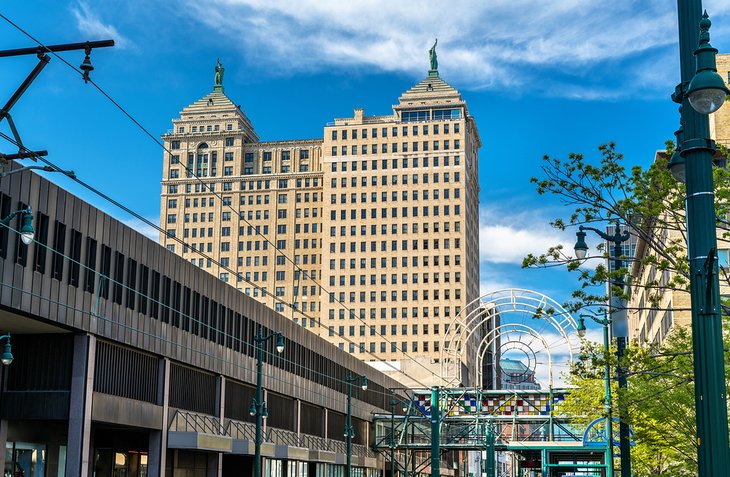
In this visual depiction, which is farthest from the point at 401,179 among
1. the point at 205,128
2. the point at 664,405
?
the point at 664,405

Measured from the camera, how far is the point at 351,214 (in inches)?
6816

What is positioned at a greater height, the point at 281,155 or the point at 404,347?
the point at 281,155

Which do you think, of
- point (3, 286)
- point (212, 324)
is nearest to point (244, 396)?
point (212, 324)

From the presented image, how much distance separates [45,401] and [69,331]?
293 cm

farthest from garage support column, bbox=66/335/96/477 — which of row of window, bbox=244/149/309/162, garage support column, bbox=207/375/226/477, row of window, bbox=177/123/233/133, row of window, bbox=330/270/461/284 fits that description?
row of window, bbox=177/123/233/133

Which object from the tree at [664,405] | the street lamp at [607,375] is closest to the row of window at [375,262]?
the street lamp at [607,375]

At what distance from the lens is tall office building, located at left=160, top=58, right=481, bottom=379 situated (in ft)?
550

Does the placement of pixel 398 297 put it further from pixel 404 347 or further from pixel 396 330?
pixel 404 347

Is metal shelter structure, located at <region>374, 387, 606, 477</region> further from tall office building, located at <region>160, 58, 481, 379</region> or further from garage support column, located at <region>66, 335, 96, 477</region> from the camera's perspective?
tall office building, located at <region>160, 58, 481, 379</region>

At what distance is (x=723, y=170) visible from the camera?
22.8m

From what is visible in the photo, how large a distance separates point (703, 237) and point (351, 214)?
16165cm

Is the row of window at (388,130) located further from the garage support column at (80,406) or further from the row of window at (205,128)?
the garage support column at (80,406)

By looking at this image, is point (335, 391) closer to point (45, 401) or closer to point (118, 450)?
point (118, 450)

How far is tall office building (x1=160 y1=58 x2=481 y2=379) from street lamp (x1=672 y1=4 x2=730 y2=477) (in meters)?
148
